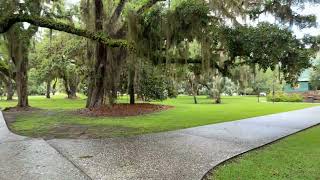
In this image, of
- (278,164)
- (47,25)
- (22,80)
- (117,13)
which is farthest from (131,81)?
(278,164)

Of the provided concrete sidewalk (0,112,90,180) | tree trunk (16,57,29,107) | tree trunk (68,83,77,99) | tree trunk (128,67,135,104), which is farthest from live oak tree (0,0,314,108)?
tree trunk (68,83,77,99)

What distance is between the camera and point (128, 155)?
609 centimetres

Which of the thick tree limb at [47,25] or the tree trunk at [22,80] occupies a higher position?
the thick tree limb at [47,25]

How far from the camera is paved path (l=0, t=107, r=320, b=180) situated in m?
4.89

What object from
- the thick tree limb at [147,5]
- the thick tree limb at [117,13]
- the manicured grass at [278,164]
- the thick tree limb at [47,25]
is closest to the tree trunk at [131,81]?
the thick tree limb at [117,13]

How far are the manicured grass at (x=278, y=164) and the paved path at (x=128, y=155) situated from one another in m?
0.30

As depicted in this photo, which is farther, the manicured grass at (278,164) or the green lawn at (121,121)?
the green lawn at (121,121)

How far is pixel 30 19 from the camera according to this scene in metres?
9.10

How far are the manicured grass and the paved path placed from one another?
11.7 inches

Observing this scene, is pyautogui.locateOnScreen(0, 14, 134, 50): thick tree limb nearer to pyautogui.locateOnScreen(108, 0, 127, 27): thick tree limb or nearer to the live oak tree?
the live oak tree

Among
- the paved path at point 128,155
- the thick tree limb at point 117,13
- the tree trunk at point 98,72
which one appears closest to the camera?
the paved path at point 128,155

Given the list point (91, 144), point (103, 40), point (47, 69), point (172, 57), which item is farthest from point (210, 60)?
point (47, 69)

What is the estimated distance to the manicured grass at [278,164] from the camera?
503cm

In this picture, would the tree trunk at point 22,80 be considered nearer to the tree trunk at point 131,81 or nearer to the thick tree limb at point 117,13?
the tree trunk at point 131,81
